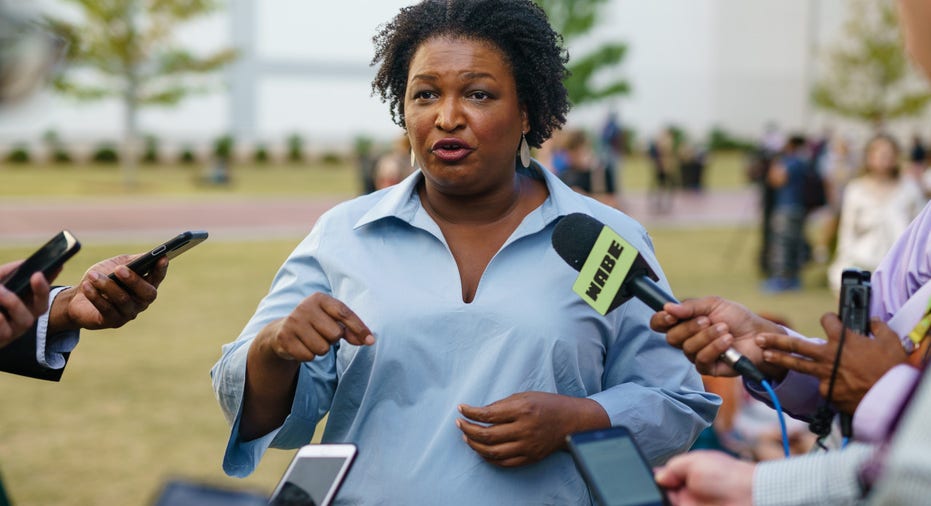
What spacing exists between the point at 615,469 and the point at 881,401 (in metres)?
0.45

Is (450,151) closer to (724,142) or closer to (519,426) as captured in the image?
(519,426)

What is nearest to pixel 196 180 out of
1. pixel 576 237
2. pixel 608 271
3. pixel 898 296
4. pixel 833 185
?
pixel 833 185

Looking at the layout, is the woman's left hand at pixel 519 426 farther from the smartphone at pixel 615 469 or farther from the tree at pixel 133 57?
the tree at pixel 133 57

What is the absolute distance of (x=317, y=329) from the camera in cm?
205

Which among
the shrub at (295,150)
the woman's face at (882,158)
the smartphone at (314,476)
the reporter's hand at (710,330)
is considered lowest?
the shrub at (295,150)

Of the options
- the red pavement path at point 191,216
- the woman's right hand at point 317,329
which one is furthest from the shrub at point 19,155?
the woman's right hand at point 317,329

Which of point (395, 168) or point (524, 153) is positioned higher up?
point (524, 153)

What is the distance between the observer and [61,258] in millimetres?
1937

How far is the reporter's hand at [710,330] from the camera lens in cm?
198

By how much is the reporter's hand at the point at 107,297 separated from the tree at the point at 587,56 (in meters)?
24.0

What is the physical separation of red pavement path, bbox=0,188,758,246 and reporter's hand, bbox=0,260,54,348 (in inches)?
469

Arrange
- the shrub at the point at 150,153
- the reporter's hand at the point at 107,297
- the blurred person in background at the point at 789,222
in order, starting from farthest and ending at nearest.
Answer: the shrub at the point at 150,153
the blurred person in background at the point at 789,222
the reporter's hand at the point at 107,297

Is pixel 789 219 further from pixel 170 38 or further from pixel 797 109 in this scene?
pixel 797 109

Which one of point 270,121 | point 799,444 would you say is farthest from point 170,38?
point 799,444
